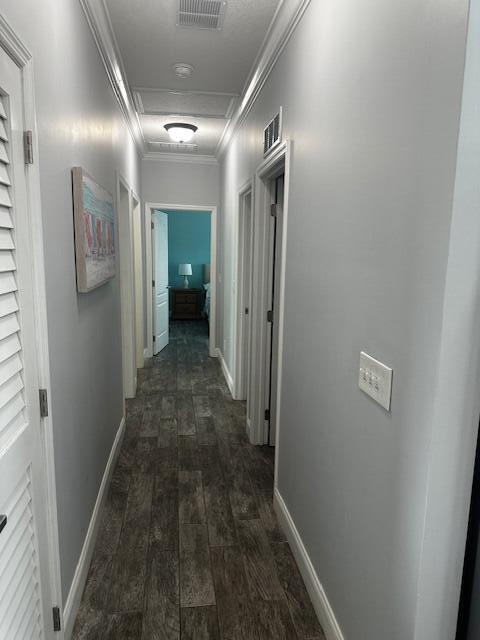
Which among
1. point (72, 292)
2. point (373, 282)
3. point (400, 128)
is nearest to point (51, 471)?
point (72, 292)

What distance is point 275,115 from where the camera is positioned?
247 cm

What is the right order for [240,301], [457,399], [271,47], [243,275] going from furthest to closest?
1. [240,301]
2. [243,275]
3. [271,47]
4. [457,399]

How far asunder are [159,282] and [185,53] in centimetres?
363

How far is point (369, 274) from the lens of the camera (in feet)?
4.28

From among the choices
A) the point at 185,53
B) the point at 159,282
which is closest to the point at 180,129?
the point at 185,53

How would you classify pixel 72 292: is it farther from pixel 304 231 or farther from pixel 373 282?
pixel 373 282

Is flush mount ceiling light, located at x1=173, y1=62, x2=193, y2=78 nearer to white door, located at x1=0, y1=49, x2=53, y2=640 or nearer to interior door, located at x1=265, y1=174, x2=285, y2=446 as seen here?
interior door, located at x1=265, y1=174, x2=285, y2=446

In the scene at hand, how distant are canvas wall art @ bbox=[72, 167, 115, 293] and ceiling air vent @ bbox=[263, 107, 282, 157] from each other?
101cm

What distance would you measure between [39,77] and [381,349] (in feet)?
4.39

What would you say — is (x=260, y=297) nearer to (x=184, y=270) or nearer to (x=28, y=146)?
(x=28, y=146)

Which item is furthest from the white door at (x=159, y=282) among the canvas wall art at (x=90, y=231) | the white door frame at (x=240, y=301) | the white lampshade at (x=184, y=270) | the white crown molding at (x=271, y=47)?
the canvas wall art at (x=90, y=231)

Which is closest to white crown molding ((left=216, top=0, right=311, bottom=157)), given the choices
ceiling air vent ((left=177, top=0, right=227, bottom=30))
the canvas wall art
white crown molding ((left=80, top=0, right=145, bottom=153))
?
ceiling air vent ((left=177, top=0, right=227, bottom=30))

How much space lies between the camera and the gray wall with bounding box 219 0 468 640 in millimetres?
993

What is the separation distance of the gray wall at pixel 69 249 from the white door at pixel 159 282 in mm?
3089
